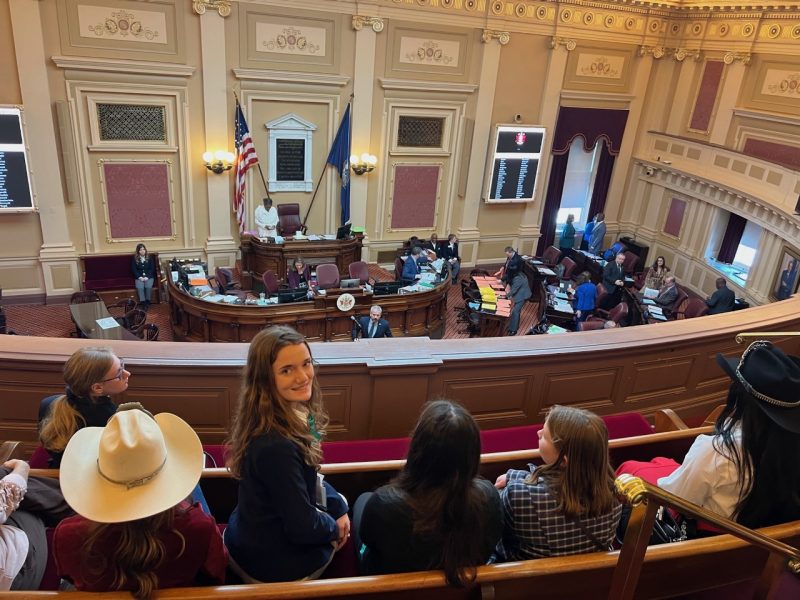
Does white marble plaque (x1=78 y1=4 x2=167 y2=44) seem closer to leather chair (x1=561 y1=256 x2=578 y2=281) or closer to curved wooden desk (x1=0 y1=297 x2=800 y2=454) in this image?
curved wooden desk (x1=0 y1=297 x2=800 y2=454)

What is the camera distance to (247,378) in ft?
6.70

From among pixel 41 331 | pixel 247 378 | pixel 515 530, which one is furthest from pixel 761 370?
pixel 41 331

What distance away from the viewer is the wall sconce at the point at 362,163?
11.3 meters

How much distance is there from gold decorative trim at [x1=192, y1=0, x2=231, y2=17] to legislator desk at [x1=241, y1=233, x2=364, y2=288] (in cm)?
376

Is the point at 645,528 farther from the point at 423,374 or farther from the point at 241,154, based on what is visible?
the point at 241,154

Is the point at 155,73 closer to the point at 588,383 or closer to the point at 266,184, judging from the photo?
the point at 266,184

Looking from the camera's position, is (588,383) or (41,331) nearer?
(588,383)

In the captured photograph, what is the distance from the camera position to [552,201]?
13.4 metres

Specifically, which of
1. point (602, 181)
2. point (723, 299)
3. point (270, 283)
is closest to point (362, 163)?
point (270, 283)

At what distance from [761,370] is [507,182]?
10.7 m

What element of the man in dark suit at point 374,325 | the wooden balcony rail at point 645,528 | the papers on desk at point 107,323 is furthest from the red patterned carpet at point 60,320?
the wooden balcony rail at point 645,528

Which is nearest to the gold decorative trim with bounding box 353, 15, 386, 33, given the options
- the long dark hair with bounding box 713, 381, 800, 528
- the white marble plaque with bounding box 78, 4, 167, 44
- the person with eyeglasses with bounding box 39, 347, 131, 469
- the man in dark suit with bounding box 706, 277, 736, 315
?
the white marble plaque with bounding box 78, 4, 167, 44

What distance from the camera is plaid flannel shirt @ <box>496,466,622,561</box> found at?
2.09m

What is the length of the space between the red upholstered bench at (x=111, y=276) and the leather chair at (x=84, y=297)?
83 centimetres
